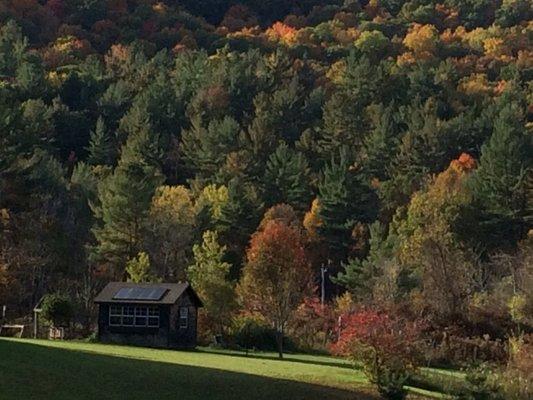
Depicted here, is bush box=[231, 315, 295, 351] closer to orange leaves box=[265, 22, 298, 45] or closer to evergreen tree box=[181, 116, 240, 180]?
evergreen tree box=[181, 116, 240, 180]

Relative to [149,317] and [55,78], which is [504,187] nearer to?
[149,317]

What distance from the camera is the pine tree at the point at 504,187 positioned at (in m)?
74.8

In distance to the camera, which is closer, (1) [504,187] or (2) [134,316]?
(2) [134,316]

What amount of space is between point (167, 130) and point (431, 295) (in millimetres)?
53558

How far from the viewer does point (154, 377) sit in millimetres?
32719

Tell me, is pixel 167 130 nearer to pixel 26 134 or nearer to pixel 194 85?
pixel 194 85

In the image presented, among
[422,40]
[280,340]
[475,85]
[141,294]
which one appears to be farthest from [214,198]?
[422,40]

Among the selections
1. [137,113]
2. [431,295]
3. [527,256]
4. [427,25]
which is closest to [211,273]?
[431,295]

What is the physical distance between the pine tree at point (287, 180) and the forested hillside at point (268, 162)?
0.21 m

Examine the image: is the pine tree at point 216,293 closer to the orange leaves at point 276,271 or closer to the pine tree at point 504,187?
the orange leaves at point 276,271

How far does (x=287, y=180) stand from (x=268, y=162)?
17.3 feet

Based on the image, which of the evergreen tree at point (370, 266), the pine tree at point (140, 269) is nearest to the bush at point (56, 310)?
the pine tree at point (140, 269)

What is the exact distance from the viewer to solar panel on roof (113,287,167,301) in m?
52.8

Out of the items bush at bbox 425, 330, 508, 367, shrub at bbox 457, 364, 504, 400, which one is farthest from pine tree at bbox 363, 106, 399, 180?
shrub at bbox 457, 364, 504, 400
